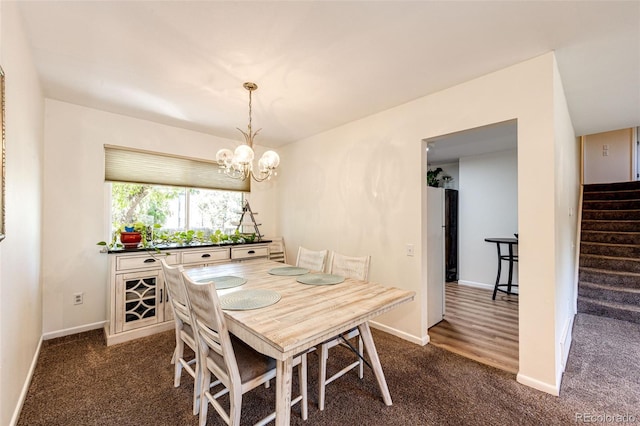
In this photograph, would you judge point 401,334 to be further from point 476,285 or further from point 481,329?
point 476,285

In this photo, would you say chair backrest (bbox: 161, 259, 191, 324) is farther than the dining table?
Yes

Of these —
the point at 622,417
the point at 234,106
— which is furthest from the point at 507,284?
the point at 234,106

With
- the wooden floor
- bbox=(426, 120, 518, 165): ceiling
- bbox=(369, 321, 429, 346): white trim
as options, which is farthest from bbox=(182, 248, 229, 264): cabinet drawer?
bbox=(426, 120, 518, 165): ceiling

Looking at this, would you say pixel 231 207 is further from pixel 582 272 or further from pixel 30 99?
pixel 582 272

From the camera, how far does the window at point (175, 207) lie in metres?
3.44

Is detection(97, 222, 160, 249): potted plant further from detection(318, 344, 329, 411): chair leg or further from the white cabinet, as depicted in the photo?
detection(318, 344, 329, 411): chair leg

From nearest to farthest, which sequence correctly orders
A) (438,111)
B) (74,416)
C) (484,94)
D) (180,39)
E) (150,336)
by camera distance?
(74,416) < (180,39) < (484,94) < (438,111) < (150,336)

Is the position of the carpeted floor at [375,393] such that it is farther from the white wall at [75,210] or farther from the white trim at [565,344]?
the white wall at [75,210]

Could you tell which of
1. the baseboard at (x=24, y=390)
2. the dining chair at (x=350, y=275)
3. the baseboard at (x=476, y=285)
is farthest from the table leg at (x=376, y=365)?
the baseboard at (x=476, y=285)

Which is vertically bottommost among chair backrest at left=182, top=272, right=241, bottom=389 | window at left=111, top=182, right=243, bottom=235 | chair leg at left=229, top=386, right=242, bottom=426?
chair leg at left=229, top=386, right=242, bottom=426

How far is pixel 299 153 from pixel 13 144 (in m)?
3.14

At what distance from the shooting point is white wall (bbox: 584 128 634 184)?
18.6 ft

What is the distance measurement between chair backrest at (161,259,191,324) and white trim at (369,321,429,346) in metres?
2.13

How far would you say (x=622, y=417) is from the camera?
176 cm
